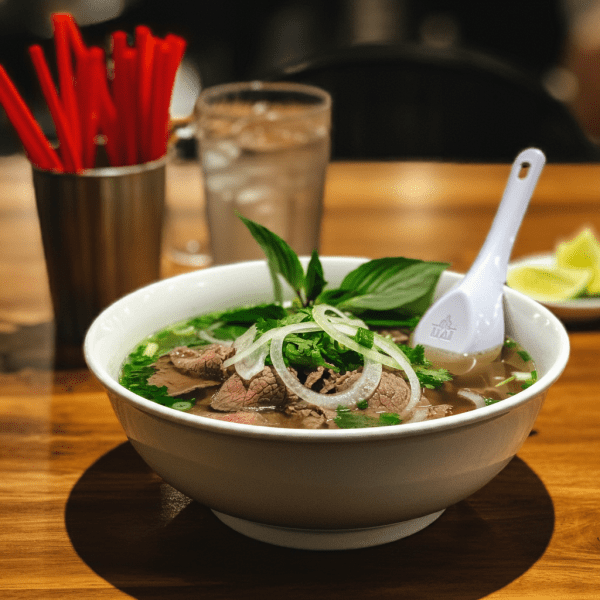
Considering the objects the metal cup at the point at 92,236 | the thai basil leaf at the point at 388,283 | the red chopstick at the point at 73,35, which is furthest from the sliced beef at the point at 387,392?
the red chopstick at the point at 73,35

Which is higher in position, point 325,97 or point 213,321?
point 325,97

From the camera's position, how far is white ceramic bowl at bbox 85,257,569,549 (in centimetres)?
80

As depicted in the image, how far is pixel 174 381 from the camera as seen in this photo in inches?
44.0

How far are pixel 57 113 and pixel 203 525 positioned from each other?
806mm

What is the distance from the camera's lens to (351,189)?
2.49 metres

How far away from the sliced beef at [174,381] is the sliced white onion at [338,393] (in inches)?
5.8

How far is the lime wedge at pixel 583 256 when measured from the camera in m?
1.68

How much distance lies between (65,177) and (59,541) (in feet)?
2.36

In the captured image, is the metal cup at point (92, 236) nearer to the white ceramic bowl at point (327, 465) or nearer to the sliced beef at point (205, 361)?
the sliced beef at point (205, 361)

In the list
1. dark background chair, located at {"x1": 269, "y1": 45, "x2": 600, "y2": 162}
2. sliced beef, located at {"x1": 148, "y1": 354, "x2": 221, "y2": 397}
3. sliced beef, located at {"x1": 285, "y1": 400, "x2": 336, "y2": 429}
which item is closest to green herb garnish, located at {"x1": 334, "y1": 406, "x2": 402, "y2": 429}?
sliced beef, located at {"x1": 285, "y1": 400, "x2": 336, "y2": 429}

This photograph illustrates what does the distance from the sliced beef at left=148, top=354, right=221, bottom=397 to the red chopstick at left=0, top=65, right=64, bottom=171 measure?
52 cm

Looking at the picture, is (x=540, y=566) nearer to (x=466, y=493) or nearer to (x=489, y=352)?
(x=466, y=493)

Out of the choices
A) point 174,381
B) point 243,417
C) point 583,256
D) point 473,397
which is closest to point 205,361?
point 174,381

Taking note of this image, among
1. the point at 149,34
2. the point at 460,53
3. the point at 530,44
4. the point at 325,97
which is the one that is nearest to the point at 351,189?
the point at 325,97
